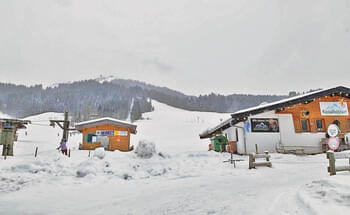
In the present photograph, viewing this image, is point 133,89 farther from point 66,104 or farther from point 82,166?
point 82,166

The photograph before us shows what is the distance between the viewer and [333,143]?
17.7 metres

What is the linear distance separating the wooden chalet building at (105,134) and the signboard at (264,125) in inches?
555

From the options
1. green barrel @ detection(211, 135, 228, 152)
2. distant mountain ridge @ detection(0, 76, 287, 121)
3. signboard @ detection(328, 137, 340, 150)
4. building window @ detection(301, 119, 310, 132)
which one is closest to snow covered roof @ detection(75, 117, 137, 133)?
green barrel @ detection(211, 135, 228, 152)

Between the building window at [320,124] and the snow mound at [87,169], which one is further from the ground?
the building window at [320,124]

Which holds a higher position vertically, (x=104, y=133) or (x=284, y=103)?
(x=284, y=103)

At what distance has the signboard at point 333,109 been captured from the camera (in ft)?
63.9

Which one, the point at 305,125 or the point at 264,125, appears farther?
the point at 305,125

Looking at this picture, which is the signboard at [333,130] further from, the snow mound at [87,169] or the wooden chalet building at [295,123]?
the snow mound at [87,169]

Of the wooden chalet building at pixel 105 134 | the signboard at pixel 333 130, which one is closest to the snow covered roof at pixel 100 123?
the wooden chalet building at pixel 105 134

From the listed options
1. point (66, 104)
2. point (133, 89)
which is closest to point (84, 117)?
point (66, 104)

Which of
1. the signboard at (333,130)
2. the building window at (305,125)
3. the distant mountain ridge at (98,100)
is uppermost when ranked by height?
the distant mountain ridge at (98,100)

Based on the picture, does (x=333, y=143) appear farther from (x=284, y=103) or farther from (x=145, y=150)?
(x=145, y=150)

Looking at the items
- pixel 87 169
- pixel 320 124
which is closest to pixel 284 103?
pixel 320 124

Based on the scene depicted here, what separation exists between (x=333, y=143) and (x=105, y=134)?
2253 cm
